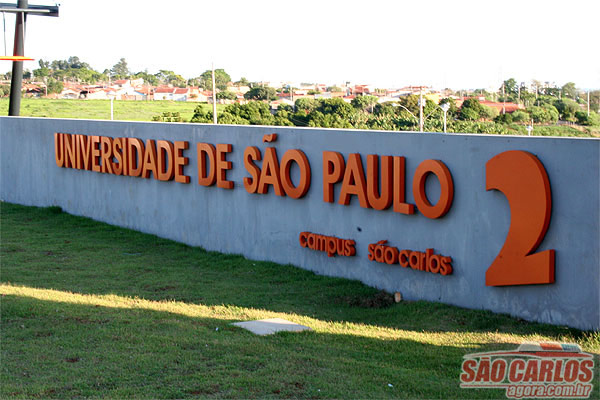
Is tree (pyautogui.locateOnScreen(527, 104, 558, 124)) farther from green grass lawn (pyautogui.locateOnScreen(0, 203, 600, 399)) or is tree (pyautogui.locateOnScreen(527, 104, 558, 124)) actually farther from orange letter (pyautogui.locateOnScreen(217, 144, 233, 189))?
green grass lawn (pyautogui.locateOnScreen(0, 203, 600, 399))

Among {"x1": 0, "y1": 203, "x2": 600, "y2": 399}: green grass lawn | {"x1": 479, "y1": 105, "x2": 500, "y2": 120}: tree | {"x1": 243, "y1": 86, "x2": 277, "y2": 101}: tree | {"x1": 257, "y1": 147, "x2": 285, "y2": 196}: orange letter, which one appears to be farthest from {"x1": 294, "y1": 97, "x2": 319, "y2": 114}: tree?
{"x1": 0, "y1": 203, "x2": 600, "y2": 399}: green grass lawn

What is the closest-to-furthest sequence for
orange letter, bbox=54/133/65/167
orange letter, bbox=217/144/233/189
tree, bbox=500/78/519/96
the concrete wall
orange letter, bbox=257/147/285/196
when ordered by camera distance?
the concrete wall
orange letter, bbox=257/147/285/196
orange letter, bbox=217/144/233/189
orange letter, bbox=54/133/65/167
tree, bbox=500/78/519/96

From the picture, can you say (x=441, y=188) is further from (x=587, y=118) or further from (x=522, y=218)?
(x=587, y=118)

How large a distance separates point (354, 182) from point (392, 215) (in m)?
0.91

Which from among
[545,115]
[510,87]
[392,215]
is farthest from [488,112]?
[392,215]

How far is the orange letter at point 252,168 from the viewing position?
12.6m

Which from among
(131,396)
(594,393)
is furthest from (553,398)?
(131,396)

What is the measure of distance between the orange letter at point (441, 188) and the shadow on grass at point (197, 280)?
4.05ft

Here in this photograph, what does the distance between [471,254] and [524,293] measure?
895 mm

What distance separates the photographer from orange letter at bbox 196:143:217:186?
13625 mm

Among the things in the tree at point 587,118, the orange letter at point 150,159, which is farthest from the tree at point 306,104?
the orange letter at point 150,159

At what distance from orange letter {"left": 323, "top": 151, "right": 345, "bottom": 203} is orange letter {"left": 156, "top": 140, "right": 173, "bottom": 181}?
467cm

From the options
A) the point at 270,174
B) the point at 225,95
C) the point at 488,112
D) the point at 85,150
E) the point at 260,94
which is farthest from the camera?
the point at 225,95

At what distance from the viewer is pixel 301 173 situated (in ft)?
38.3
